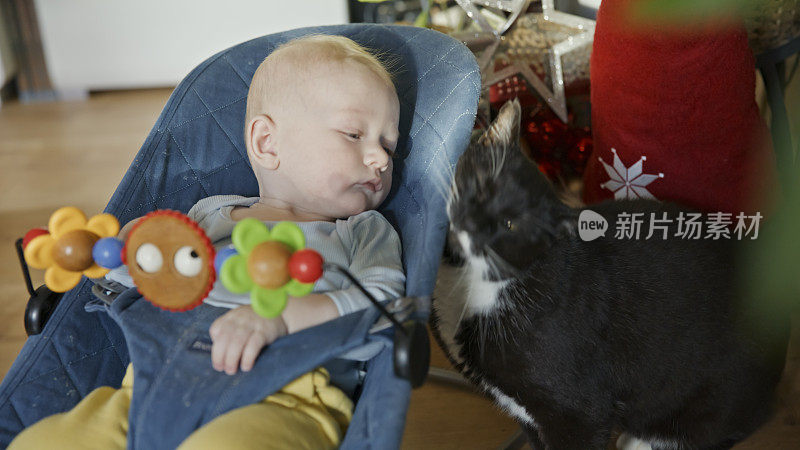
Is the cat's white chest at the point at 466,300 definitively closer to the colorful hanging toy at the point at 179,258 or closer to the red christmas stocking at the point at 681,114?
the colorful hanging toy at the point at 179,258

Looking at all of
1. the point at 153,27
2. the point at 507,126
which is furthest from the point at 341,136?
the point at 153,27

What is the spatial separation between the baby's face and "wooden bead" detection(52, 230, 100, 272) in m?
0.36

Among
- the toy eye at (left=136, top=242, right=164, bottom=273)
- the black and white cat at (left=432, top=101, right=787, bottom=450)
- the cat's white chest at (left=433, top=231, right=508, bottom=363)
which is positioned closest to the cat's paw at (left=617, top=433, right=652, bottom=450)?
the black and white cat at (left=432, top=101, right=787, bottom=450)

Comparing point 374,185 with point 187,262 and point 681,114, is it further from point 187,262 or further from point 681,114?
point 681,114

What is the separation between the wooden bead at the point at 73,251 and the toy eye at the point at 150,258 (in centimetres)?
8

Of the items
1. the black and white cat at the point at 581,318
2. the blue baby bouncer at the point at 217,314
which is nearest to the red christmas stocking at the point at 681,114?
the black and white cat at the point at 581,318

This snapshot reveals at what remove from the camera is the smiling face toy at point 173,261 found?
2.45 ft

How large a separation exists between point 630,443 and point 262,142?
32.7 inches

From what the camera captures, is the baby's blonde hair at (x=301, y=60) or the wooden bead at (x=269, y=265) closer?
the wooden bead at (x=269, y=265)

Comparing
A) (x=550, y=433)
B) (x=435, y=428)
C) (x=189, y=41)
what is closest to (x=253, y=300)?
(x=550, y=433)

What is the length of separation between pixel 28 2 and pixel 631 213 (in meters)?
2.86

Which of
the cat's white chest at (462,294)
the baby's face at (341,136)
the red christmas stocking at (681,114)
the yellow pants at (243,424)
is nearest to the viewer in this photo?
the yellow pants at (243,424)

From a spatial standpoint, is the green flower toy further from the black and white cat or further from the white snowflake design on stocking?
the white snowflake design on stocking

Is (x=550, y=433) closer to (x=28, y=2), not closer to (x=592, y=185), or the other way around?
(x=592, y=185)
